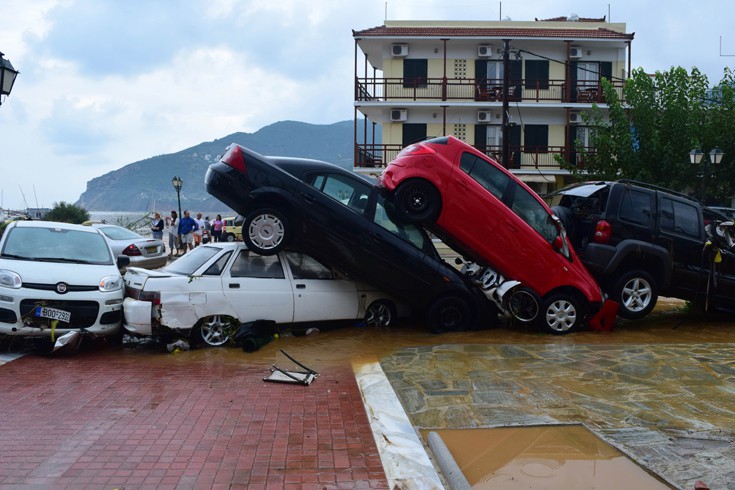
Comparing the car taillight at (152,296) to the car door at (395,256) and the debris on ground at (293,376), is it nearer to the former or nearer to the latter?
the debris on ground at (293,376)

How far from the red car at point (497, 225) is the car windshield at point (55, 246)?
13.7ft

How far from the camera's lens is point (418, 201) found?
909cm

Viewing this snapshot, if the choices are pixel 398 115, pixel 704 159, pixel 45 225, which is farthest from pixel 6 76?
pixel 398 115

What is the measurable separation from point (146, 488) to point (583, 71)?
3302cm

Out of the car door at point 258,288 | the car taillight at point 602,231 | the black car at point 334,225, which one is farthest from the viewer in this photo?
the car taillight at point 602,231

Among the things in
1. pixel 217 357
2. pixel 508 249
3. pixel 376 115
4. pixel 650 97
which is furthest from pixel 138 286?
pixel 376 115

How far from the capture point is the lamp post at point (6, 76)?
9.66 m

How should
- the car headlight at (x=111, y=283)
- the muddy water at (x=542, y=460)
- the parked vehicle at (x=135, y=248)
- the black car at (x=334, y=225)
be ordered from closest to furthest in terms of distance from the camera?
the muddy water at (x=542, y=460), the car headlight at (x=111, y=283), the black car at (x=334, y=225), the parked vehicle at (x=135, y=248)

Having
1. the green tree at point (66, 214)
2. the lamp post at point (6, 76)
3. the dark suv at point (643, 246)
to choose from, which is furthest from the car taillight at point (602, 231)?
the green tree at point (66, 214)

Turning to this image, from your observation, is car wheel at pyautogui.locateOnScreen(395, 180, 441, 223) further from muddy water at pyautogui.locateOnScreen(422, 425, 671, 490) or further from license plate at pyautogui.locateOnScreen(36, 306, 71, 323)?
license plate at pyautogui.locateOnScreen(36, 306, 71, 323)

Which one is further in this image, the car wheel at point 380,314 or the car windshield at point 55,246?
the car wheel at point 380,314

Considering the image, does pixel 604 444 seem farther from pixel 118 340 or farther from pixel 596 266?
pixel 118 340

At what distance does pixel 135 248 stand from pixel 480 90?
21.2 m

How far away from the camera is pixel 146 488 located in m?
4.26
